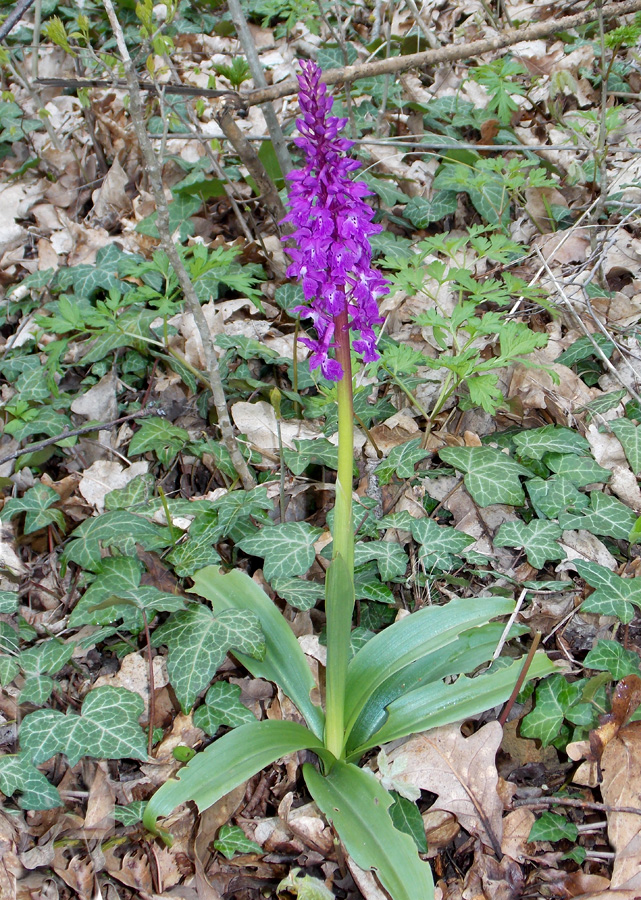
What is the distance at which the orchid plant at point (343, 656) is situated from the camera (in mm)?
1506

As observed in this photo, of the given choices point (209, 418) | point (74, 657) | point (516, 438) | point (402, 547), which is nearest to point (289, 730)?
Result: point (402, 547)

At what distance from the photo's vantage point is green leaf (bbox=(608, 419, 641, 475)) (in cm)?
244

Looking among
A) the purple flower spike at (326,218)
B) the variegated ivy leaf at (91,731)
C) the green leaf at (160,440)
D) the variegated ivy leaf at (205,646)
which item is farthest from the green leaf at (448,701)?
the green leaf at (160,440)

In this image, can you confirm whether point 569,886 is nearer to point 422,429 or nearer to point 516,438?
point 516,438

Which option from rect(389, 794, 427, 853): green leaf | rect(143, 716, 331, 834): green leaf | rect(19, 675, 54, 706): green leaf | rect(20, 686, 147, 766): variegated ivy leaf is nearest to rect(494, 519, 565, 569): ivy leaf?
rect(389, 794, 427, 853): green leaf

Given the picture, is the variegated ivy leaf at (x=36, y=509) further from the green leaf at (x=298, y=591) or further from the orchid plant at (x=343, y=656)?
the green leaf at (x=298, y=591)

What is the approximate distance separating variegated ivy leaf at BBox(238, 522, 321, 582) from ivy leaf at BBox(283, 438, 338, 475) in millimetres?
298

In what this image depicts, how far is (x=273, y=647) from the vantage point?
6.43ft

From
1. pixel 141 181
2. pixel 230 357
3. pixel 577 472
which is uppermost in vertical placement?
pixel 141 181

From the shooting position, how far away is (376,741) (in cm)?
178

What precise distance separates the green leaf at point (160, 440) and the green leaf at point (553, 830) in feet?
5.95

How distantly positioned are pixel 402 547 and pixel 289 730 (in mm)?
753

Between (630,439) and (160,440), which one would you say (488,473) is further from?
(160,440)

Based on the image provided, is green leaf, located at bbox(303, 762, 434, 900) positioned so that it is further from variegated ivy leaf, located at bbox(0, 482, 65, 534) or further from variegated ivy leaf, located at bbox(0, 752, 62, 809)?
variegated ivy leaf, located at bbox(0, 482, 65, 534)
